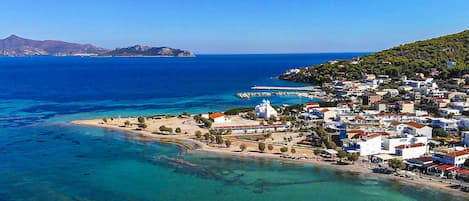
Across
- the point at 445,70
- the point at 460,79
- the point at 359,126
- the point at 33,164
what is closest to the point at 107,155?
the point at 33,164

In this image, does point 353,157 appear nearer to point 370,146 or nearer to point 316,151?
point 370,146

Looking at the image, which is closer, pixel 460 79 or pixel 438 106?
pixel 438 106

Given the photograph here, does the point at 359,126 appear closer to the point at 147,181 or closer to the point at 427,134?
the point at 427,134

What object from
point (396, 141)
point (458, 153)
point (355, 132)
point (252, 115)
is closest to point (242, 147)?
point (355, 132)

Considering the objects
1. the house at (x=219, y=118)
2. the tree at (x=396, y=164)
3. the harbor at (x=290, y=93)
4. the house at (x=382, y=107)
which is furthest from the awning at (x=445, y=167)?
the harbor at (x=290, y=93)

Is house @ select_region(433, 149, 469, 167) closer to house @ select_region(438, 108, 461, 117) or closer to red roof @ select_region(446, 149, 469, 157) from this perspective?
red roof @ select_region(446, 149, 469, 157)
